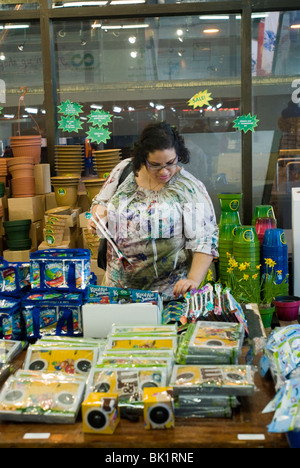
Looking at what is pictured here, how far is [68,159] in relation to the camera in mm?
5770

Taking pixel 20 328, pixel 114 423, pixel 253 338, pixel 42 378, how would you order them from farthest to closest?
pixel 20 328
pixel 253 338
pixel 42 378
pixel 114 423

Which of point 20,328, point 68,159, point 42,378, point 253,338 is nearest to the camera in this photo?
point 42,378

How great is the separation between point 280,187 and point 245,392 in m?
4.33

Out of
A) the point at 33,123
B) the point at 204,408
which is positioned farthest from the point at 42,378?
the point at 33,123

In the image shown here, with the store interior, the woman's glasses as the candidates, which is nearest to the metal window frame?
the store interior

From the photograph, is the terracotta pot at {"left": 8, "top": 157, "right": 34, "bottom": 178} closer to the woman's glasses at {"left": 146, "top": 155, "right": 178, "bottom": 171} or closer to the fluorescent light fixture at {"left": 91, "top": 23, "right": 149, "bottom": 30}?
the fluorescent light fixture at {"left": 91, "top": 23, "right": 149, "bottom": 30}

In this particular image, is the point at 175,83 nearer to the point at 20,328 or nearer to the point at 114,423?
the point at 20,328

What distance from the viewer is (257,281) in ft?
16.3

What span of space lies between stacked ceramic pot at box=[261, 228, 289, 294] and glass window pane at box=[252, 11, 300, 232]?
3.36 ft

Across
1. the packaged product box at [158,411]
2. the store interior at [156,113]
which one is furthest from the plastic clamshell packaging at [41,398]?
the store interior at [156,113]

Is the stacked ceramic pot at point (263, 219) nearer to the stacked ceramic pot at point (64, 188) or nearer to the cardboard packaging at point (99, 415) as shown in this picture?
the stacked ceramic pot at point (64, 188)

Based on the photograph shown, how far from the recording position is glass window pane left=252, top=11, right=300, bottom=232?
19.2ft

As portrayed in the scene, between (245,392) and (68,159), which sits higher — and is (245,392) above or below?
below

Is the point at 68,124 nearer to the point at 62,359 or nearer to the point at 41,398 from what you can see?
the point at 62,359
